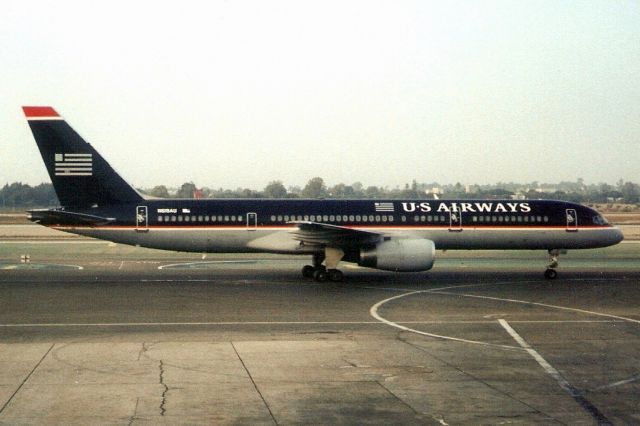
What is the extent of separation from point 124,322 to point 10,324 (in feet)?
9.87

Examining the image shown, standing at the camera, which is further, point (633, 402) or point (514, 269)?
point (514, 269)

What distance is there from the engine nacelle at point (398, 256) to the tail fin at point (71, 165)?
10.8 m

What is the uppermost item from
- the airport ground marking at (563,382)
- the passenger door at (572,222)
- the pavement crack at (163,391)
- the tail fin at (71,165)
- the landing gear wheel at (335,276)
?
the tail fin at (71,165)

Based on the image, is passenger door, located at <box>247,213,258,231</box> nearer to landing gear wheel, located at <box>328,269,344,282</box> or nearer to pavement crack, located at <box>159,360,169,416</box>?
landing gear wheel, located at <box>328,269,344,282</box>

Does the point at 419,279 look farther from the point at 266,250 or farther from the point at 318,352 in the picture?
the point at 318,352

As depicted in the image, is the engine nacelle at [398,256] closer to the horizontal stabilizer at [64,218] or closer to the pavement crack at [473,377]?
the pavement crack at [473,377]

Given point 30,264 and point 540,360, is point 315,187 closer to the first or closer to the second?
point 30,264

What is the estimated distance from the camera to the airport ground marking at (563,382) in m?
12.4

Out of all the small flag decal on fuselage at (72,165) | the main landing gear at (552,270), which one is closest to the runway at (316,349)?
the main landing gear at (552,270)

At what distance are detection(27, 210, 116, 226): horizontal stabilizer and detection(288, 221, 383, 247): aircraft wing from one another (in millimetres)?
8056

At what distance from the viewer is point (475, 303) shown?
2547 cm

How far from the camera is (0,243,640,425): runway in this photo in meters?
12.6

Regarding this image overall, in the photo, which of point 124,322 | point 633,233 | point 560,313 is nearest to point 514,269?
point 560,313

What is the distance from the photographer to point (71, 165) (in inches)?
1252
